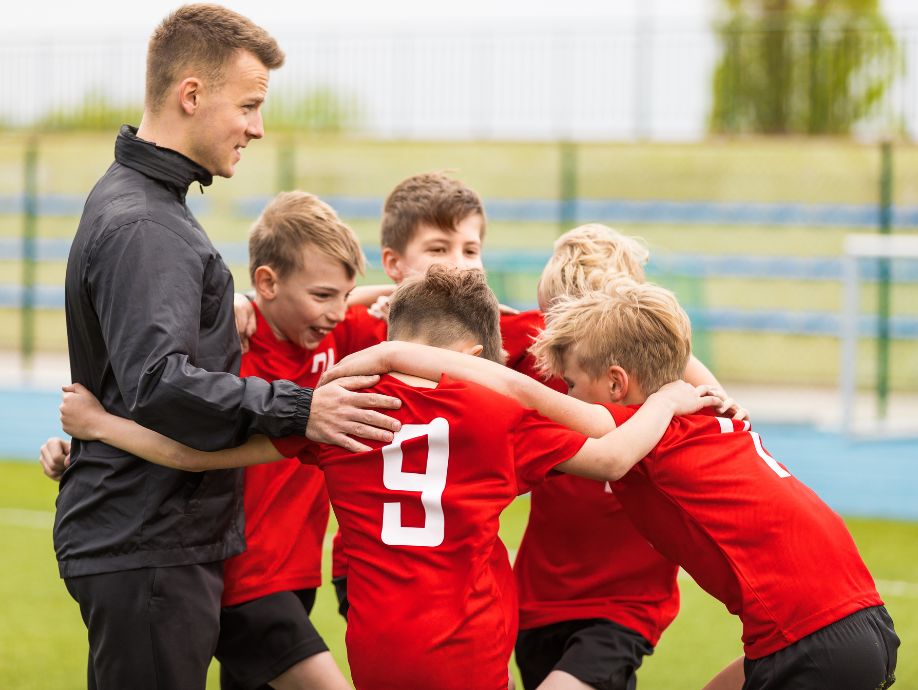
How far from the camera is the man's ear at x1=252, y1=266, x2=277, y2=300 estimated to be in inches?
141

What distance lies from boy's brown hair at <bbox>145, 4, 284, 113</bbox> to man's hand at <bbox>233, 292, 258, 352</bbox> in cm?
74

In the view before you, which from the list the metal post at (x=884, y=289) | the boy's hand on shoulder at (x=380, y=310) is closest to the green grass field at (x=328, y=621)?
the boy's hand on shoulder at (x=380, y=310)

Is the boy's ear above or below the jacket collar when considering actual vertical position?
below

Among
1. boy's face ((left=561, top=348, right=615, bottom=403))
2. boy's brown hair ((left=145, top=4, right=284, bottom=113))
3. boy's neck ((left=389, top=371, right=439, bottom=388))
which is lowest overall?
boy's face ((left=561, top=348, right=615, bottom=403))

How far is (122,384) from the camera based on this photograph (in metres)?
2.74

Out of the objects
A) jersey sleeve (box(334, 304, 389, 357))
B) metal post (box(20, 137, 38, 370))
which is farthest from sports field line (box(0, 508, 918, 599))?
metal post (box(20, 137, 38, 370))

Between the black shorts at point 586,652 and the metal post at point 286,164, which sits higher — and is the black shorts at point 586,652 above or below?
below

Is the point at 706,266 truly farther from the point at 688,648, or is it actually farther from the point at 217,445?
the point at 217,445

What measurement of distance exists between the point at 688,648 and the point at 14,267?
1406cm

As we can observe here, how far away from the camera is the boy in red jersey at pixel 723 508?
113 inches

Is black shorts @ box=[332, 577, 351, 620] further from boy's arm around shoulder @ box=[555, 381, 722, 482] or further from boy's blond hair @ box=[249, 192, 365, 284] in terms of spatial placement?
boy's arm around shoulder @ box=[555, 381, 722, 482]

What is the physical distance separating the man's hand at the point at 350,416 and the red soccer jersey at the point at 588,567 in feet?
2.62

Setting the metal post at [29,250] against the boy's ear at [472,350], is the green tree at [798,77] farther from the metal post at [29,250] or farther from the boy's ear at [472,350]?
the boy's ear at [472,350]

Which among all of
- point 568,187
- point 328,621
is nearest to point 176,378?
point 328,621
